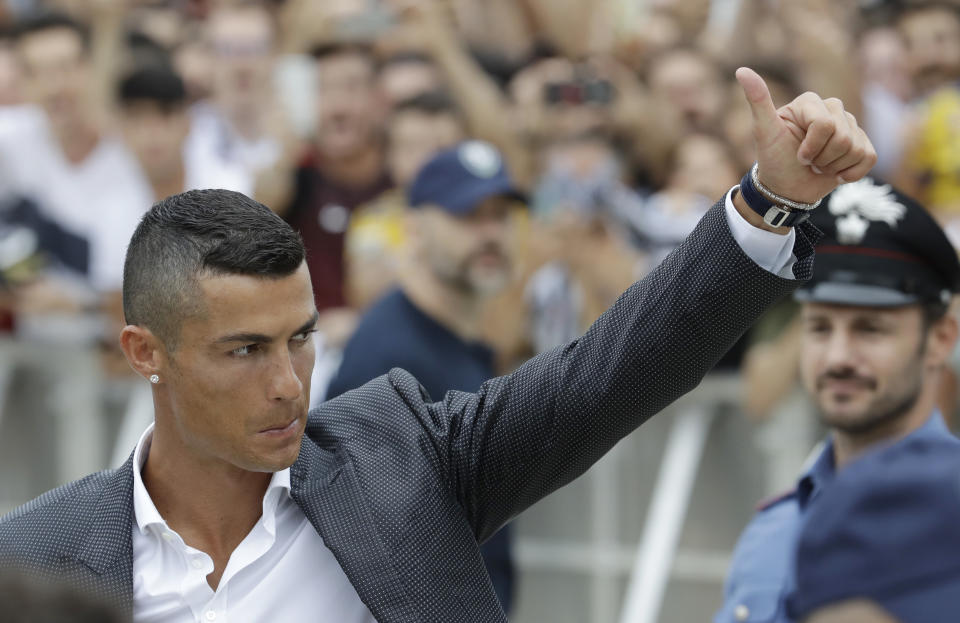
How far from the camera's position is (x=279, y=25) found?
328 inches

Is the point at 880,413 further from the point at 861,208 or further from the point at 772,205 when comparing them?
the point at 772,205

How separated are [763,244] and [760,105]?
0.78ft

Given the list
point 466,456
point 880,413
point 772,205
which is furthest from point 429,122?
point 772,205

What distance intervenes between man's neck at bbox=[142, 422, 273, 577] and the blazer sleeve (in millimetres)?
358

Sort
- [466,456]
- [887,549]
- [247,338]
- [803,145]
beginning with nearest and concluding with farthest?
1. [887,549]
2. [803,145]
3. [247,338]
4. [466,456]

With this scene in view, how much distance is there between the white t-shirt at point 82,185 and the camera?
7.02m

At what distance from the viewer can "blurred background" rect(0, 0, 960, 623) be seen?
235 inches

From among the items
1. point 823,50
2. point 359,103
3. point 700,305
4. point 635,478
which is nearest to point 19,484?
point 359,103

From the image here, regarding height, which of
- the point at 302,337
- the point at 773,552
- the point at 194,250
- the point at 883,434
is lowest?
the point at 773,552

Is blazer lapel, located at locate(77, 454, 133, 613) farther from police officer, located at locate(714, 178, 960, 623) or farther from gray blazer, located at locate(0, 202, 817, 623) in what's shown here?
police officer, located at locate(714, 178, 960, 623)

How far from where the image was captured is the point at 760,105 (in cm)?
226

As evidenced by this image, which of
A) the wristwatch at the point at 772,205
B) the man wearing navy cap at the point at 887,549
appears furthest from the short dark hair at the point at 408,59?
the man wearing navy cap at the point at 887,549

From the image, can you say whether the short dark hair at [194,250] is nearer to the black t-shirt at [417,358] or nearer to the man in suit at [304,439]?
the man in suit at [304,439]

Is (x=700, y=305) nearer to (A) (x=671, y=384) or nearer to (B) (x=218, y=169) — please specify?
(A) (x=671, y=384)
